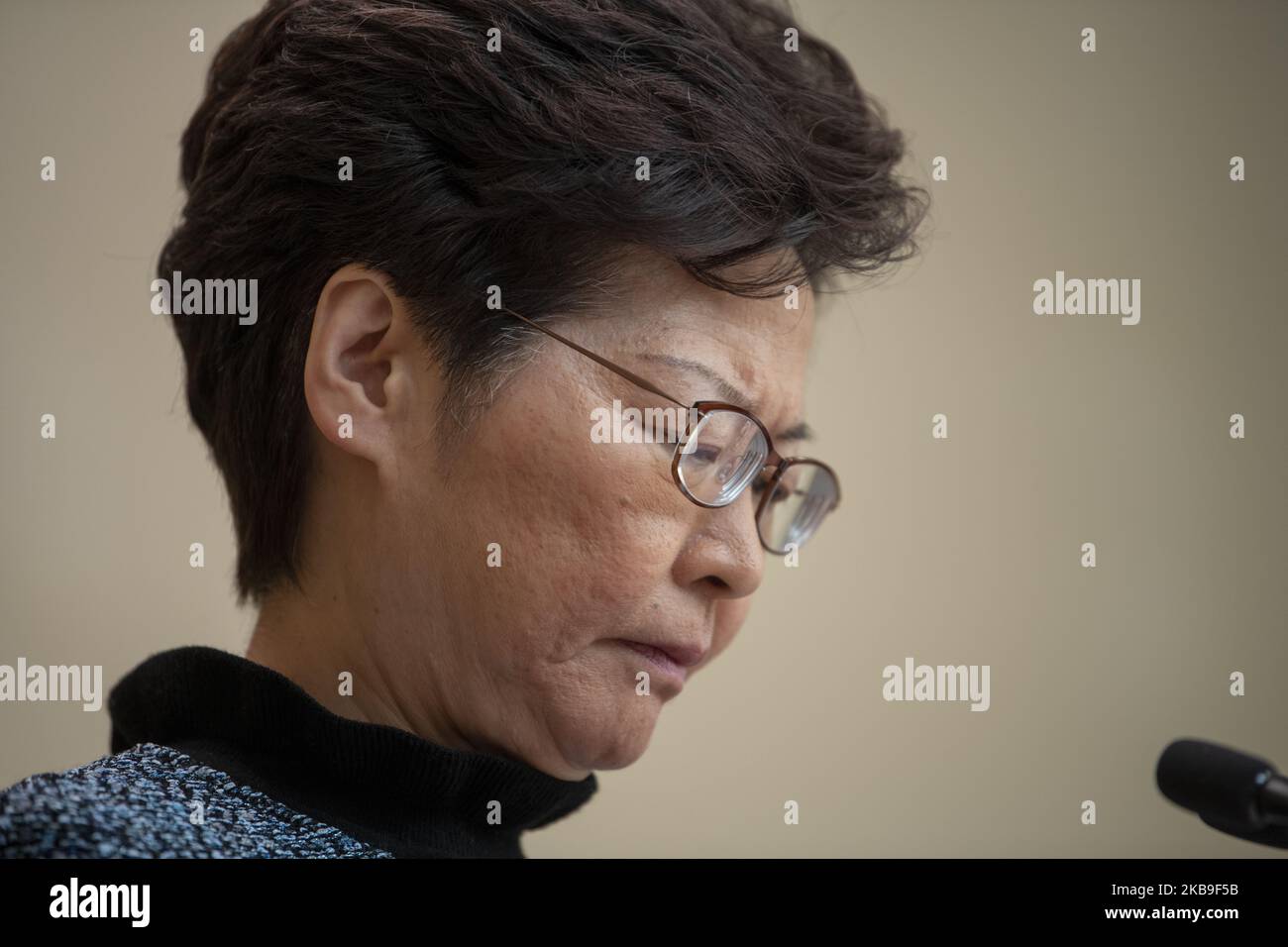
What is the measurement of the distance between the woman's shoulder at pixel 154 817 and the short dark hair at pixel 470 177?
24 centimetres

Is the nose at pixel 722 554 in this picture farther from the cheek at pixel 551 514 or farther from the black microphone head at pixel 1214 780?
the black microphone head at pixel 1214 780

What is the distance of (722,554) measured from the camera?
1.22 meters

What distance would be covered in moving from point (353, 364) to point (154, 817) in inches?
17.0

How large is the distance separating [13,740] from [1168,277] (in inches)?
84.8

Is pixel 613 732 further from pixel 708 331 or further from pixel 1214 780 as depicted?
pixel 1214 780

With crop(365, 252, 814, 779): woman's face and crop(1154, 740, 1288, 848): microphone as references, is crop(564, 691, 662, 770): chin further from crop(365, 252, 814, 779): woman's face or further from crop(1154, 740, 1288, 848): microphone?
crop(1154, 740, 1288, 848): microphone

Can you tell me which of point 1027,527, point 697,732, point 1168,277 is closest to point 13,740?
point 697,732

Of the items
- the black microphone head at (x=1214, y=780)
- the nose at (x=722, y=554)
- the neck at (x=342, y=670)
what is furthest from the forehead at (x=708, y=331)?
the black microphone head at (x=1214, y=780)

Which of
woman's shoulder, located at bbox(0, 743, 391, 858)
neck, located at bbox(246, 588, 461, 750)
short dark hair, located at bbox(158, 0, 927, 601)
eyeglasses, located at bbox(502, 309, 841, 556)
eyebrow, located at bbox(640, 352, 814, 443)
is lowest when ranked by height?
woman's shoulder, located at bbox(0, 743, 391, 858)

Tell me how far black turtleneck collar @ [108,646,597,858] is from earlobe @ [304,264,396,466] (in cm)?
23

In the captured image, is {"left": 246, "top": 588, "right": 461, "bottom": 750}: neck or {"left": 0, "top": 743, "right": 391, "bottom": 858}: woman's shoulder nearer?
{"left": 0, "top": 743, "right": 391, "bottom": 858}: woman's shoulder

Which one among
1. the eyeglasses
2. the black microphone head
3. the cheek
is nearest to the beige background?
the eyeglasses

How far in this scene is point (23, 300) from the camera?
2072 mm

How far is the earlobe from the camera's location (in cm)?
118
